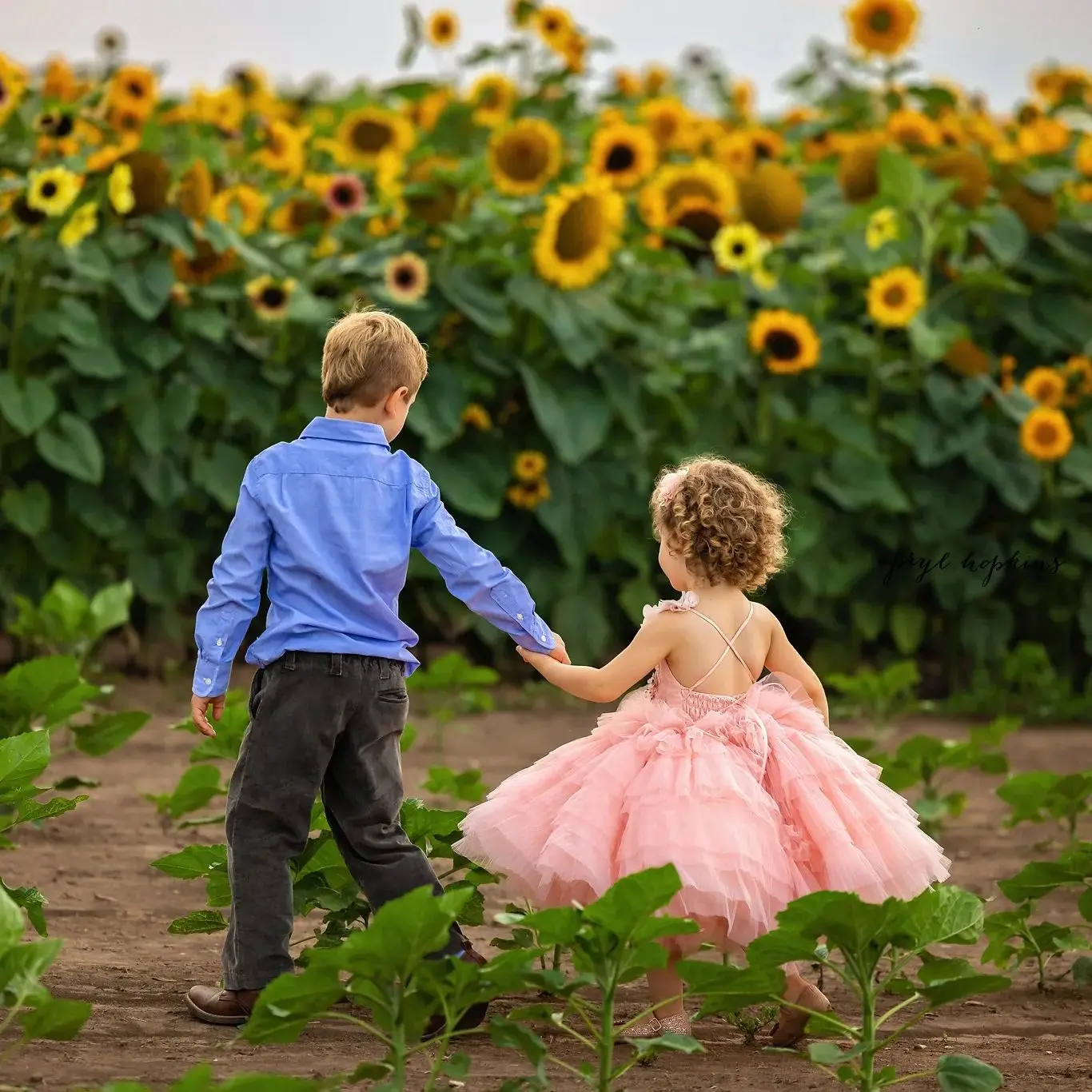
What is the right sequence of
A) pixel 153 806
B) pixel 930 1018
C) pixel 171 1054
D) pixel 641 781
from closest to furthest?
pixel 171 1054 < pixel 641 781 < pixel 930 1018 < pixel 153 806

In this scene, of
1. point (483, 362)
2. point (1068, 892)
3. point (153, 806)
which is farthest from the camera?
point (483, 362)

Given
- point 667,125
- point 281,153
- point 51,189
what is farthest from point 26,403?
point 667,125

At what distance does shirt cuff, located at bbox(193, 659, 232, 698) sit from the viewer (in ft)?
9.11

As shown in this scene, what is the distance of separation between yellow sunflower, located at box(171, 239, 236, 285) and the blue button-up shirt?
331cm

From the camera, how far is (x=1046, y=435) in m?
6.17

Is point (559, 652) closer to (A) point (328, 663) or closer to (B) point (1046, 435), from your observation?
(A) point (328, 663)

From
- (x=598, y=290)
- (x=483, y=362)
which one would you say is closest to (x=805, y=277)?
(x=598, y=290)

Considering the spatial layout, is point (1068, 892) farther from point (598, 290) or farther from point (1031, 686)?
point (598, 290)

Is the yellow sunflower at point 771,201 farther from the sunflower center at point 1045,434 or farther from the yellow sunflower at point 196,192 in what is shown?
the yellow sunflower at point 196,192

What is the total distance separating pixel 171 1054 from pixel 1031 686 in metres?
4.34

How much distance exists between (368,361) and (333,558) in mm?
323

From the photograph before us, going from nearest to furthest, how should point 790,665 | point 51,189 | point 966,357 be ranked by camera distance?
point 790,665 → point 51,189 → point 966,357

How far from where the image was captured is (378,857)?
2.82 meters

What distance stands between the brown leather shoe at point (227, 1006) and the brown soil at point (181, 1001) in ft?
0.09
